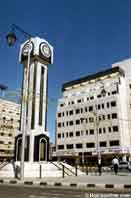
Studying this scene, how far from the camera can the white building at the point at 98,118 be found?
198 ft

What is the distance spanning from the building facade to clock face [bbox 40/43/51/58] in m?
45.6

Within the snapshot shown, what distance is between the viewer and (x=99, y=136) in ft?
205

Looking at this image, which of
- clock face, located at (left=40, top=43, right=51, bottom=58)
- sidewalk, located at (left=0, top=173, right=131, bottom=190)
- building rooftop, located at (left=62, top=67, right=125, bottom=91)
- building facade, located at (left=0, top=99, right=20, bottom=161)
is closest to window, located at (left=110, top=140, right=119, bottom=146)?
building rooftop, located at (left=62, top=67, right=125, bottom=91)

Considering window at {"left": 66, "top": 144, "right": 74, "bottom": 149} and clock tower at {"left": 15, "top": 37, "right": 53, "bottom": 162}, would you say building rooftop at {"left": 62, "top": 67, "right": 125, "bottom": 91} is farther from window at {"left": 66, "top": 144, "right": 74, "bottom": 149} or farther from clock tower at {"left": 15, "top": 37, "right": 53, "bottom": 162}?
clock tower at {"left": 15, "top": 37, "right": 53, "bottom": 162}

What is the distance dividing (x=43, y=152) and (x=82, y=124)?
3524 centimetres

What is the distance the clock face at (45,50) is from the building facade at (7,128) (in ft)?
150

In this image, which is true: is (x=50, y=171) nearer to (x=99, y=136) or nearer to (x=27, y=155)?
(x=27, y=155)

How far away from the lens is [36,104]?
110 ft

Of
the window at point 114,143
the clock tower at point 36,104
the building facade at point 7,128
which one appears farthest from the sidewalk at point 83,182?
the building facade at point 7,128

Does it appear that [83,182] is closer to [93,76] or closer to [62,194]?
[62,194]

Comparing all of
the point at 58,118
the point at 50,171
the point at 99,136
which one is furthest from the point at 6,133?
the point at 50,171

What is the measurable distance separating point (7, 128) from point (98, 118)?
102ft

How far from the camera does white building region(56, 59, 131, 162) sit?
60.4 meters

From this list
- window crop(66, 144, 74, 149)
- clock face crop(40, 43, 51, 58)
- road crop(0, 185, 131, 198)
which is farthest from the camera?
window crop(66, 144, 74, 149)
